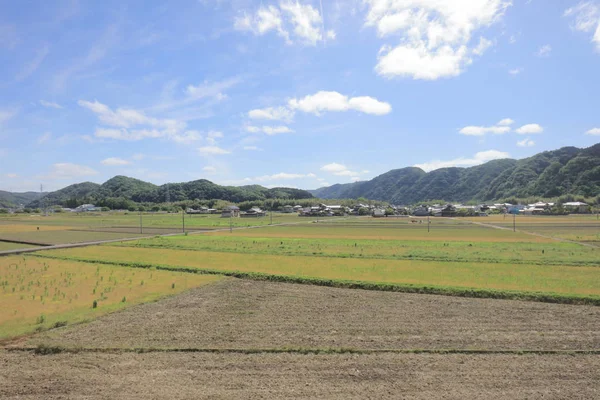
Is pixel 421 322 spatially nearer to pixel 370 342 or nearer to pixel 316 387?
pixel 370 342

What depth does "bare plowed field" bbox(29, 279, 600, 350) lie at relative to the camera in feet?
37.2

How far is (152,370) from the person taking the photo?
969 centimetres

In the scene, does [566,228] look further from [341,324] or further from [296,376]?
[296,376]

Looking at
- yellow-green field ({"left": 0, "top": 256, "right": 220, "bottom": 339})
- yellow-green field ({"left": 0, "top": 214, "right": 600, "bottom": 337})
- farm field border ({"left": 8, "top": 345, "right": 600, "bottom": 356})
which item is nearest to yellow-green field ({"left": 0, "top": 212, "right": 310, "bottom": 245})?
yellow-green field ({"left": 0, "top": 214, "right": 600, "bottom": 337})

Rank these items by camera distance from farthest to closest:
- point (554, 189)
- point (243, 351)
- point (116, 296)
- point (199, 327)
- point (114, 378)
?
point (554, 189), point (116, 296), point (199, 327), point (243, 351), point (114, 378)

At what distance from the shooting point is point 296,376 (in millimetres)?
9336

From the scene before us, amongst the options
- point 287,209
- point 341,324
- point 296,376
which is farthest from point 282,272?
point 287,209

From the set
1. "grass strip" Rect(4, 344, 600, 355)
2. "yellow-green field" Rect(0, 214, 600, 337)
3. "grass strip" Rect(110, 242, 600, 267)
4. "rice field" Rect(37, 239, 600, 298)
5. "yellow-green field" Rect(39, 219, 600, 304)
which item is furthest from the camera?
"grass strip" Rect(110, 242, 600, 267)

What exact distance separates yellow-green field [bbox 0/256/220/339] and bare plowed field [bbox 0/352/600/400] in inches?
145

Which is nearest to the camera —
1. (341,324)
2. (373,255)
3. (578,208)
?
(341,324)

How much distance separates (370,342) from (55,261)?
27.8 metres

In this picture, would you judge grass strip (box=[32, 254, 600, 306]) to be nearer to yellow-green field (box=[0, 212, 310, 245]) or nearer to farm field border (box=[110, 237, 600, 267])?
farm field border (box=[110, 237, 600, 267])

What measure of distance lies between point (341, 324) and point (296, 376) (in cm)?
406

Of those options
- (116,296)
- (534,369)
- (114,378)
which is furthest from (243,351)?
(116,296)
